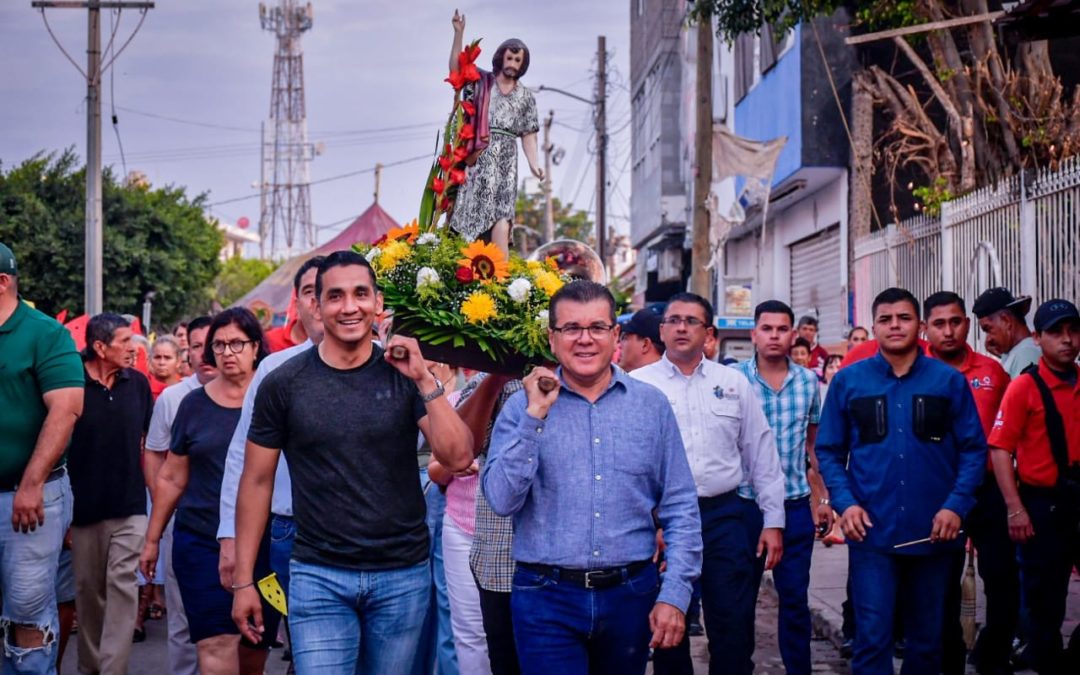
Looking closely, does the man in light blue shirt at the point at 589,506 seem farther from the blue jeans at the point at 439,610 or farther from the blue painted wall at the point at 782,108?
the blue painted wall at the point at 782,108

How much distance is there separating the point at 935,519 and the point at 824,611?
12.0 feet

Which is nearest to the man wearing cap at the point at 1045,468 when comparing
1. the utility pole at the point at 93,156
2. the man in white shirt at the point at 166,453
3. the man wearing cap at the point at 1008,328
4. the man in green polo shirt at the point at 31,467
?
the man wearing cap at the point at 1008,328

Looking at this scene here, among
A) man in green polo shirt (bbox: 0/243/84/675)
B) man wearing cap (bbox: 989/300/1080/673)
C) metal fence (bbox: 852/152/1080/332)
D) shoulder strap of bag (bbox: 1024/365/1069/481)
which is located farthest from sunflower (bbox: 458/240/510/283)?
metal fence (bbox: 852/152/1080/332)

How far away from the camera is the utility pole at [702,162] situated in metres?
18.9

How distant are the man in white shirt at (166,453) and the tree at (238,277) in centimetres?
6117

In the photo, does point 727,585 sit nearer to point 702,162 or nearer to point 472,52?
point 472,52

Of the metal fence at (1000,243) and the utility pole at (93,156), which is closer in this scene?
the metal fence at (1000,243)

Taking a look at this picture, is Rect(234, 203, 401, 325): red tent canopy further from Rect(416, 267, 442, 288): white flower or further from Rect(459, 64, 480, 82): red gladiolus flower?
Rect(416, 267, 442, 288): white flower

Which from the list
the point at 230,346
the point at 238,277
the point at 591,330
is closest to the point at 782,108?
the point at 230,346

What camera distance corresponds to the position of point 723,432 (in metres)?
6.99

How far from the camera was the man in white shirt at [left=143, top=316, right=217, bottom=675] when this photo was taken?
6.89 m

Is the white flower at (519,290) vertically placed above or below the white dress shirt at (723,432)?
above

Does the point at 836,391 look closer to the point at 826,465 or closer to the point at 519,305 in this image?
the point at 826,465

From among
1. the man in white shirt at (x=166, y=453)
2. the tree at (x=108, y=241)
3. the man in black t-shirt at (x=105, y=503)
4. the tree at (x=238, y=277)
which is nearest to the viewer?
the man in white shirt at (x=166, y=453)
